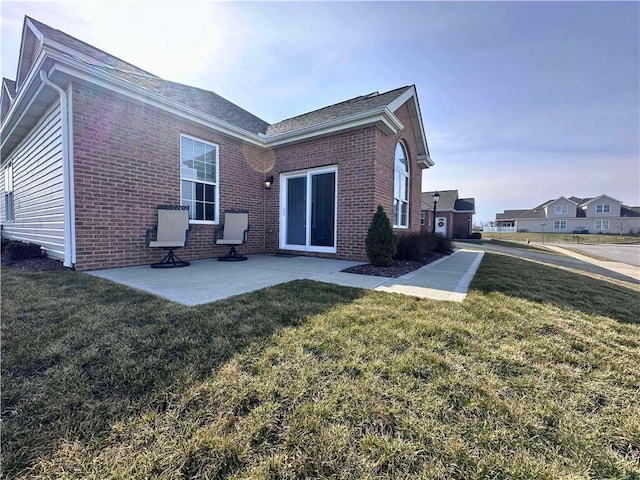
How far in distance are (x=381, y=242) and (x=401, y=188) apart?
405 centimetres

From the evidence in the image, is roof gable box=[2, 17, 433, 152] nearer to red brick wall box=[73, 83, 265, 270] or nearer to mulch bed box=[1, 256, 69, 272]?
red brick wall box=[73, 83, 265, 270]

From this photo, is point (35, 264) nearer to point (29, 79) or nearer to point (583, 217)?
point (29, 79)

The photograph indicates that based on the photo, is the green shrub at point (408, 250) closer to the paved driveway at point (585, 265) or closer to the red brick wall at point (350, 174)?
the red brick wall at point (350, 174)

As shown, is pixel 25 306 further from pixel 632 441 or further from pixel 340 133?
pixel 340 133

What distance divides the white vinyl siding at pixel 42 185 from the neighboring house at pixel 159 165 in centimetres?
5

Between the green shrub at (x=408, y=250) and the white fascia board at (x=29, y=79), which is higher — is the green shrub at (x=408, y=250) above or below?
below

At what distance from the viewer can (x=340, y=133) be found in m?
7.14

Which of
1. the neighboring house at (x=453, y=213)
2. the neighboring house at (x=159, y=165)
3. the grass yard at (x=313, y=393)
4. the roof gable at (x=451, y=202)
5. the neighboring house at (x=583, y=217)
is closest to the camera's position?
the grass yard at (x=313, y=393)

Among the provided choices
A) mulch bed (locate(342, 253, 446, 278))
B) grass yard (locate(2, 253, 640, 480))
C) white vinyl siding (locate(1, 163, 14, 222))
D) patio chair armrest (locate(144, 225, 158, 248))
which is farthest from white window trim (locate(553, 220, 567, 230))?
white vinyl siding (locate(1, 163, 14, 222))

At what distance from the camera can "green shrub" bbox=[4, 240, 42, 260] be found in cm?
659

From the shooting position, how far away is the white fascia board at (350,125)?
21.1 feet

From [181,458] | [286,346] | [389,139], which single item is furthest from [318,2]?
[181,458]

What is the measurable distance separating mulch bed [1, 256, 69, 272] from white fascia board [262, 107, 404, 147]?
602cm

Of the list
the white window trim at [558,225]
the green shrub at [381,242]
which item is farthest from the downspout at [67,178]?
the white window trim at [558,225]
